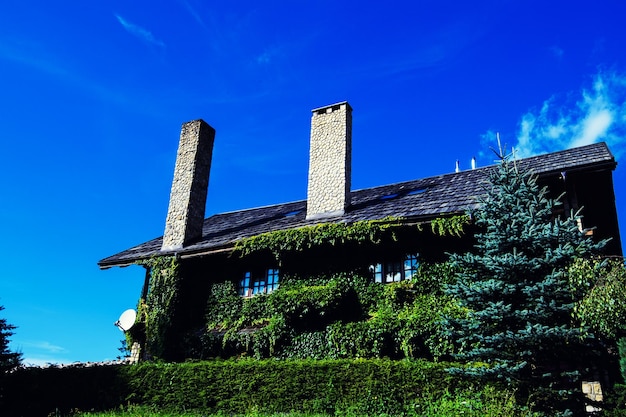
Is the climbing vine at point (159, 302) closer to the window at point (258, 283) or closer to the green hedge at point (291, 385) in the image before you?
the green hedge at point (291, 385)

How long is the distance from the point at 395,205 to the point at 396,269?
232cm

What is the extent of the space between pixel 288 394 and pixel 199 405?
253 cm

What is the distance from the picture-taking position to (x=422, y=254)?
14.2 meters

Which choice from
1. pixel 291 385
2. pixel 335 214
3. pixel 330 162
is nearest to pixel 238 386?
pixel 291 385

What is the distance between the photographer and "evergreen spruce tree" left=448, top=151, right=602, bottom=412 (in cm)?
1048

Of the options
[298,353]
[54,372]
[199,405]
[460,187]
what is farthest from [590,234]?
[54,372]

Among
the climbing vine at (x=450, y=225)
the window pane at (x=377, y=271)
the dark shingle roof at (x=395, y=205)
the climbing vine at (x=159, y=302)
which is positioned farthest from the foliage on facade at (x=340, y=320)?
the dark shingle roof at (x=395, y=205)

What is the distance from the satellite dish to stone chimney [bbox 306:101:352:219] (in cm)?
673

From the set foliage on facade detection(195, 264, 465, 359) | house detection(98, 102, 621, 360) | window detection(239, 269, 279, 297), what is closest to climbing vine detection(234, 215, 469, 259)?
house detection(98, 102, 621, 360)

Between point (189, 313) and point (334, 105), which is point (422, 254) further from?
point (189, 313)

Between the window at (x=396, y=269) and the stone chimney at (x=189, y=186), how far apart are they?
7.17 m

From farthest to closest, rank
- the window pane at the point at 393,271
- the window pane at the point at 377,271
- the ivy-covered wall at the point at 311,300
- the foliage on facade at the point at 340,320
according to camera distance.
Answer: the window pane at the point at 377,271
the window pane at the point at 393,271
the ivy-covered wall at the point at 311,300
the foliage on facade at the point at 340,320

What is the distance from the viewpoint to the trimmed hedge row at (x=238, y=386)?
1116cm

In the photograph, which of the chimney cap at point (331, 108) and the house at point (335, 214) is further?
the chimney cap at point (331, 108)
